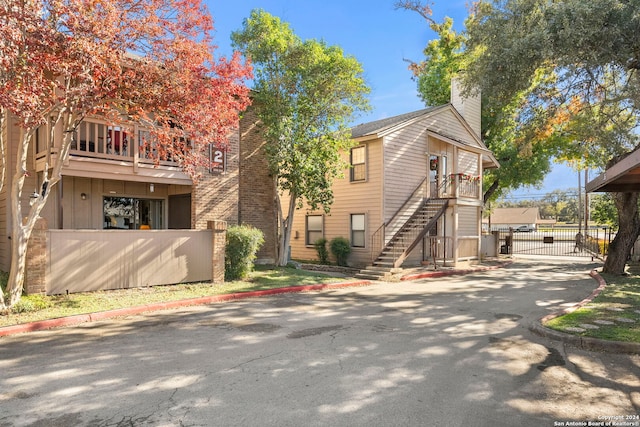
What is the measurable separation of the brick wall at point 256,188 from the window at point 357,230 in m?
4.12

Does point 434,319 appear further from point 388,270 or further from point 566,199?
point 566,199

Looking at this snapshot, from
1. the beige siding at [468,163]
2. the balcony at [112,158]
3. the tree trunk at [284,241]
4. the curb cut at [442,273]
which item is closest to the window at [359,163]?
the tree trunk at [284,241]

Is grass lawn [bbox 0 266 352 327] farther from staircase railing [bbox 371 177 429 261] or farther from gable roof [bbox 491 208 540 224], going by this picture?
gable roof [bbox 491 208 540 224]

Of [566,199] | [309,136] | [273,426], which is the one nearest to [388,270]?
[309,136]

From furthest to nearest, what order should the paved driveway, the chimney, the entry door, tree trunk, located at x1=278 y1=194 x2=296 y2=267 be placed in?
the chimney → tree trunk, located at x1=278 y1=194 x2=296 y2=267 → the entry door → the paved driveway

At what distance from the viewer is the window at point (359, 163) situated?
62.7 ft

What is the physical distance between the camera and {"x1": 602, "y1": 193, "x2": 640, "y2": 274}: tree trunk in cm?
1691

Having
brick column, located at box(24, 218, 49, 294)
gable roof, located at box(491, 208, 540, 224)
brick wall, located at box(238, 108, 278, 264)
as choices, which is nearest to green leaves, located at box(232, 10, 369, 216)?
brick wall, located at box(238, 108, 278, 264)

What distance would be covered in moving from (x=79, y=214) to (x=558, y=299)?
1456 cm

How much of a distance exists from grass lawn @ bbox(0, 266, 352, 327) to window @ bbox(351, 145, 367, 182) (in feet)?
20.4

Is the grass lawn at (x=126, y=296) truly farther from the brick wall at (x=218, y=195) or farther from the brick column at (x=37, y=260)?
the brick wall at (x=218, y=195)

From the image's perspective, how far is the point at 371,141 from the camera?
18812mm

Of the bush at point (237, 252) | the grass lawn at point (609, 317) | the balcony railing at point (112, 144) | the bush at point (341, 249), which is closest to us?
the grass lawn at point (609, 317)

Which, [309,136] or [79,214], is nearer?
[79,214]
